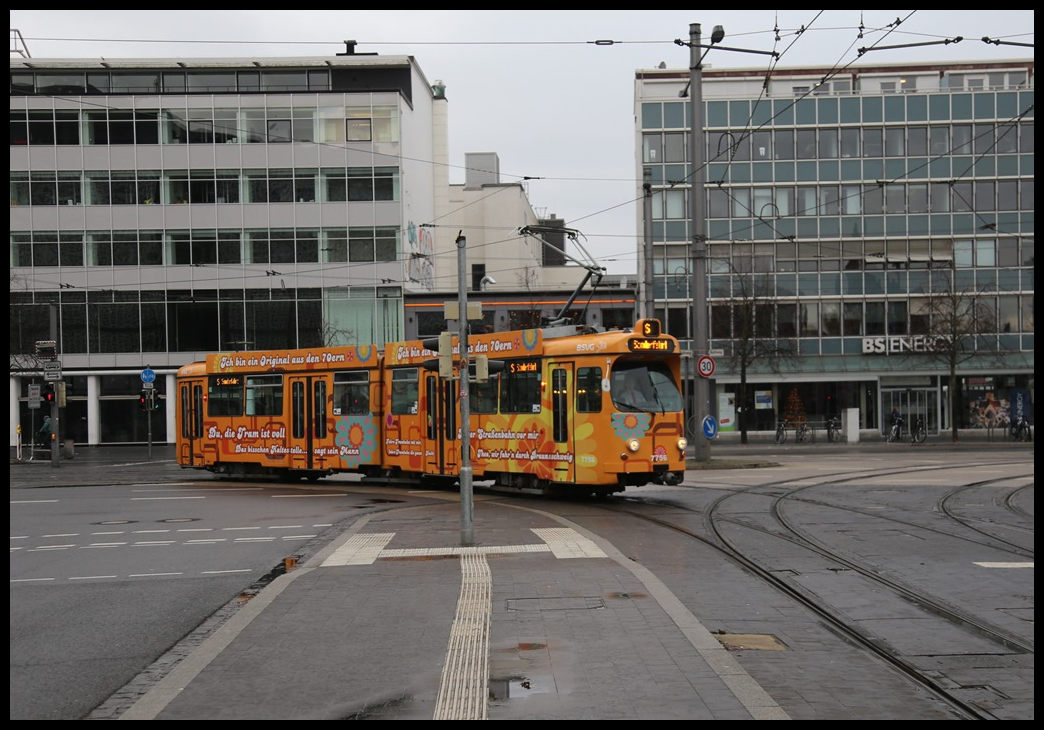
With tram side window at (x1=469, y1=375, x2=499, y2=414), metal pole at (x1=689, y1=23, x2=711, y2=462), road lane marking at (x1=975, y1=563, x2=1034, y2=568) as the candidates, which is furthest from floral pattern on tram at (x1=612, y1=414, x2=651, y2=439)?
metal pole at (x1=689, y1=23, x2=711, y2=462)

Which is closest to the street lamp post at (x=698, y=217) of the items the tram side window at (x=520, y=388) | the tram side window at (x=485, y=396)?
the tram side window at (x=485, y=396)

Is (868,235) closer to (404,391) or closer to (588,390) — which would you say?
(404,391)

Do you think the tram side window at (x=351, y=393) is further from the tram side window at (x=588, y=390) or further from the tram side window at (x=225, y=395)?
the tram side window at (x=588, y=390)

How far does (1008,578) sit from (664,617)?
4315mm

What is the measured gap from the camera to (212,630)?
30.9 ft

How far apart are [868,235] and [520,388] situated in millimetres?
36428

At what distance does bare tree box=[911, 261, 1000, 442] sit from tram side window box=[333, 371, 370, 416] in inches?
1108

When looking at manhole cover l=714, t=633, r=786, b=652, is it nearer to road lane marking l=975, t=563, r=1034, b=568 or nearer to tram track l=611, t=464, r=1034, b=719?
tram track l=611, t=464, r=1034, b=719

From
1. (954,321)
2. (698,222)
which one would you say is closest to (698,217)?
(698,222)

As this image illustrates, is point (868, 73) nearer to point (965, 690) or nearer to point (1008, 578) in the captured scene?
point (1008, 578)

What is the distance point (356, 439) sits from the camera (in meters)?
26.1

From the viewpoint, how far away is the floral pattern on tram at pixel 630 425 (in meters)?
19.4

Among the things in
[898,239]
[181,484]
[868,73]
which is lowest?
[181,484]

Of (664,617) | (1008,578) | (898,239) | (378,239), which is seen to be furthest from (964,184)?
(664,617)
